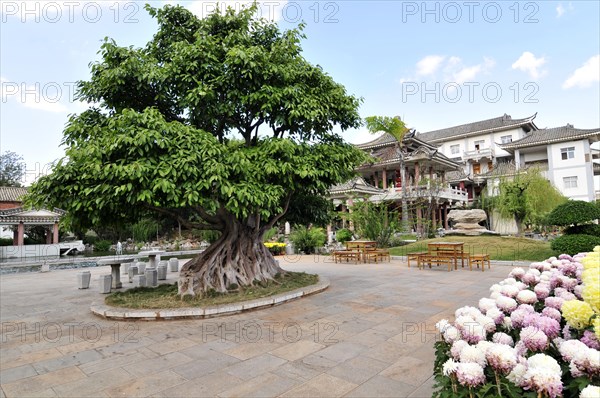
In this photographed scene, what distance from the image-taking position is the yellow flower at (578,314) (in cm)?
193

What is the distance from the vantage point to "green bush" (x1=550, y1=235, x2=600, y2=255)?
9.12 m

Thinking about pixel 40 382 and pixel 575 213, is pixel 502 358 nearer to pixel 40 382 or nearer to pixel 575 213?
pixel 40 382

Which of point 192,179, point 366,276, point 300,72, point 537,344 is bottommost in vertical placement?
point 366,276

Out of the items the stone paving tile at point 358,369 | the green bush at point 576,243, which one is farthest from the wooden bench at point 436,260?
the stone paving tile at point 358,369

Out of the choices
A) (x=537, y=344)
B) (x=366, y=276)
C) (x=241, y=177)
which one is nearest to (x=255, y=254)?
(x=241, y=177)

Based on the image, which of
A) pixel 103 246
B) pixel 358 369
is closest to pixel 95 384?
pixel 358 369

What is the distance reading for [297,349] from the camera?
4.15 m

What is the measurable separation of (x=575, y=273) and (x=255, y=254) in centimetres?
571

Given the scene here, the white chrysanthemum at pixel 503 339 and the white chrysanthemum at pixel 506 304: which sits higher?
the white chrysanthemum at pixel 506 304

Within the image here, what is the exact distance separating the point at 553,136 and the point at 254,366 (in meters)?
37.0

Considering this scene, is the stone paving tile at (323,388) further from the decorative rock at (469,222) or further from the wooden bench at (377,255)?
the decorative rock at (469,222)

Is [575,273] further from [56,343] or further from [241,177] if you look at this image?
[56,343]

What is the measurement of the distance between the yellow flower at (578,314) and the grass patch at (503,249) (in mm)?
11440

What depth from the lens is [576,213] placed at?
31.6 ft
